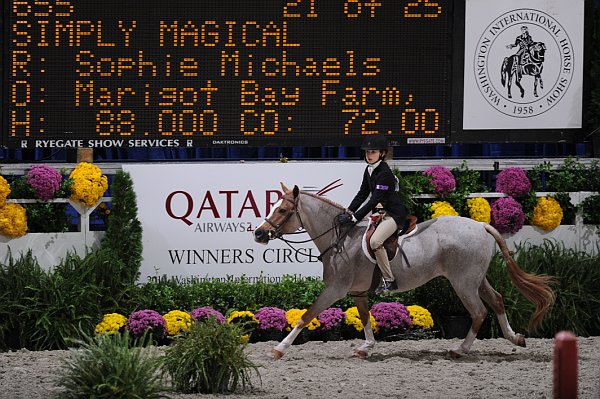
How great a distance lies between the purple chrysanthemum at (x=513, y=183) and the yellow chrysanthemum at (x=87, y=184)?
507 cm

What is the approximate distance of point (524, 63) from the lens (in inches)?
588

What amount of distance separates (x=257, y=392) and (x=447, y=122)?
561cm

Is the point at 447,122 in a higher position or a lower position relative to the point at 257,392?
higher

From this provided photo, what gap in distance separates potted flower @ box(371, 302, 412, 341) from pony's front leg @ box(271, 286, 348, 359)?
1.46m

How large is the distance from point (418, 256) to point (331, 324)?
5.74 feet

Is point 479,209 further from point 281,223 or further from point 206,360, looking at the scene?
point 206,360

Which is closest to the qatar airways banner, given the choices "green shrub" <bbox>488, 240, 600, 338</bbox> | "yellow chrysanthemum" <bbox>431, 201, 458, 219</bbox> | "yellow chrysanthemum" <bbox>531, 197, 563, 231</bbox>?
"yellow chrysanthemum" <bbox>431, 201, 458, 219</bbox>

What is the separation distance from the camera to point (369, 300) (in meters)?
14.4

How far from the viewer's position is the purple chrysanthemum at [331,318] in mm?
13781

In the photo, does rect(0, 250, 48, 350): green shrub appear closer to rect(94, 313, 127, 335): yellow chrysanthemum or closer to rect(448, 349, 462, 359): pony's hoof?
rect(94, 313, 127, 335): yellow chrysanthemum

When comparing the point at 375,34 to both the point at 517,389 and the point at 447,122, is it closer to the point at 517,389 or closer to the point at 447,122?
the point at 447,122

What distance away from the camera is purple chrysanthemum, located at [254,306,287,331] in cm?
1359

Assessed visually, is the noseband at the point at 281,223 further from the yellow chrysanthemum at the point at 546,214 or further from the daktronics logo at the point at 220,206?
the yellow chrysanthemum at the point at 546,214

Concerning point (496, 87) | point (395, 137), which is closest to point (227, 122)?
point (395, 137)
